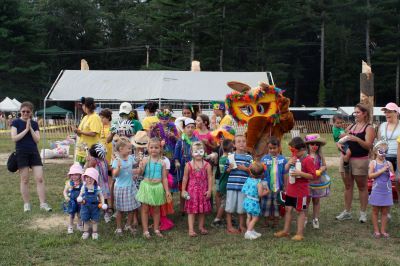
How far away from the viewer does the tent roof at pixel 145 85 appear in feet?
39.8

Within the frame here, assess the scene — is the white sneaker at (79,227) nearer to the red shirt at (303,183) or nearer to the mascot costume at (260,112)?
the mascot costume at (260,112)

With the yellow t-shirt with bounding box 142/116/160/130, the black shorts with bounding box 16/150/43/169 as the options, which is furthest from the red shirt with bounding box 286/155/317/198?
the black shorts with bounding box 16/150/43/169

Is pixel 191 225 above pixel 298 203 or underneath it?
underneath

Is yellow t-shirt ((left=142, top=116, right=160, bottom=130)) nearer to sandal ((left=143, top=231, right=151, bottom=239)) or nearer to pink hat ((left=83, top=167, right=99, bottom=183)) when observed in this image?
pink hat ((left=83, top=167, right=99, bottom=183))

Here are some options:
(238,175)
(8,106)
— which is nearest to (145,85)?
(238,175)

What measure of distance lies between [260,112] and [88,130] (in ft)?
7.99

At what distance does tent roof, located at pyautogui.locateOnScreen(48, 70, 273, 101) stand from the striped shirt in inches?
242

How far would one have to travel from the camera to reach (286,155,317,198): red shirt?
18.2ft

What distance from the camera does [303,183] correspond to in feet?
18.4

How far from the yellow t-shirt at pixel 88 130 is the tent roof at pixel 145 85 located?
5.21m

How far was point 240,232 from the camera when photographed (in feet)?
19.2

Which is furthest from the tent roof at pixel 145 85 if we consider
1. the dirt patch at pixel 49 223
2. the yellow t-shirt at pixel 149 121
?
the dirt patch at pixel 49 223

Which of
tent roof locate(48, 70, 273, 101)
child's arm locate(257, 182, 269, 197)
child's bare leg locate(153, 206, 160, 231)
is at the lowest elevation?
child's bare leg locate(153, 206, 160, 231)

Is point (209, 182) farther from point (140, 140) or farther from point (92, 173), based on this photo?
point (92, 173)
